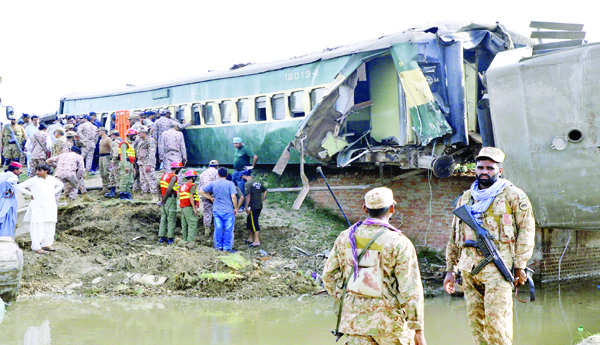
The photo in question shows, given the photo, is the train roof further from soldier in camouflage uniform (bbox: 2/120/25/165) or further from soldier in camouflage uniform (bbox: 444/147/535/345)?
soldier in camouflage uniform (bbox: 444/147/535/345)

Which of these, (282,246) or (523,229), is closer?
(523,229)

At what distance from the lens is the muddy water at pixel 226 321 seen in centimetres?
747

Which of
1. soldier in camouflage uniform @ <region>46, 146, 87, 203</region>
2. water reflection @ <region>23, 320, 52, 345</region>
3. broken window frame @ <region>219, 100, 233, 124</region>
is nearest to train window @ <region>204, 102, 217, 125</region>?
broken window frame @ <region>219, 100, 233, 124</region>

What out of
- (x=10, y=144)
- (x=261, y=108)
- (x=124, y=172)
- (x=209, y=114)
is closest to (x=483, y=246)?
(x=261, y=108)

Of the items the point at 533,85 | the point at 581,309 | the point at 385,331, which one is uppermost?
the point at 533,85

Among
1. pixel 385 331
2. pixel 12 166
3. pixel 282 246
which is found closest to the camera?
pixel 385 331

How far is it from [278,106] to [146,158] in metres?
3.37

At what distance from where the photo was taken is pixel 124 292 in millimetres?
9766

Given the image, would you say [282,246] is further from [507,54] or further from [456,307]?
[507,54]

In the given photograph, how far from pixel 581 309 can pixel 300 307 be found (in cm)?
420

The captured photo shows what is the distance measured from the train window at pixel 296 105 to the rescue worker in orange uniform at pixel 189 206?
3057 millimetres

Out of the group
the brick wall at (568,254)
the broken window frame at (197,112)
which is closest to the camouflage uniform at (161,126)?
the broken window frame at (197,112)

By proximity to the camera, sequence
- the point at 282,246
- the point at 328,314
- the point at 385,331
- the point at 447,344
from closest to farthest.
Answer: the point at 385,331
the point at 447,344
the point at 328,314
the point at 282,246

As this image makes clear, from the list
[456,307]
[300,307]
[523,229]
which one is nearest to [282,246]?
[300,307]
